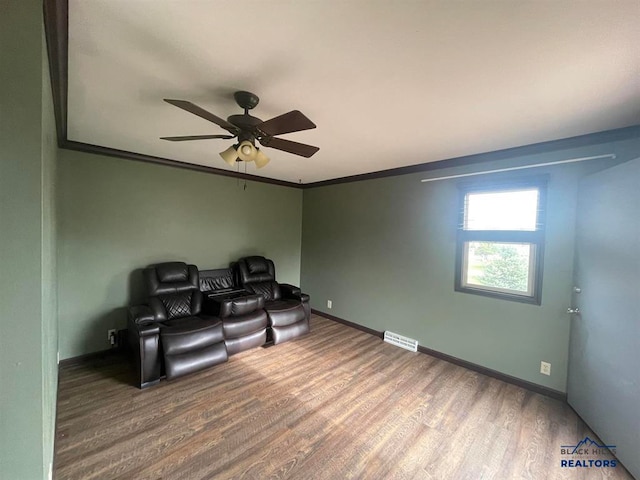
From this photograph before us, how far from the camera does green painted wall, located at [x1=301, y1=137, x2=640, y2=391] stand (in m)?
2.41

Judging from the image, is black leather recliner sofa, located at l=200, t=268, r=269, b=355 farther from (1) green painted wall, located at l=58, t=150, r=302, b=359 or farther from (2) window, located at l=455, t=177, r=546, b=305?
(2) window, located at l=455, t=177, r=546, b=305

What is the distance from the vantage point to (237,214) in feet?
13.8

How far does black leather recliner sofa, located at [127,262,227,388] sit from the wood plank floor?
0.16 m

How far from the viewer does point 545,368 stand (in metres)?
2.46

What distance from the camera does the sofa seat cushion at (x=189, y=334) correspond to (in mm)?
2510

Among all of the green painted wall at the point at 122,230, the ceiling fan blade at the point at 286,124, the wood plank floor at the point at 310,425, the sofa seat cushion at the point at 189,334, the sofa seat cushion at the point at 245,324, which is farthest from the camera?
the sofa seat cushion at the point at 245,324

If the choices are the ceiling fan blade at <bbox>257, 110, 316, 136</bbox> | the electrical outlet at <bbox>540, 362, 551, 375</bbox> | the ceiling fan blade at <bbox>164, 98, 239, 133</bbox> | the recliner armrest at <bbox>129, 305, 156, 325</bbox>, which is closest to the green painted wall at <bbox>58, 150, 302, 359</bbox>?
the recliner armrest at <bbox>129, 305, 156, 325</bbox>

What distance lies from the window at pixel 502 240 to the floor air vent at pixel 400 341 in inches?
37.6

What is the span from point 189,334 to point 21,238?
6.57 feet

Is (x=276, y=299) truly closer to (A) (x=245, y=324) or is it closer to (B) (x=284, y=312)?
(B) (x=284, y=312)

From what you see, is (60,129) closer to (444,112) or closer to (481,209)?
(444,112)

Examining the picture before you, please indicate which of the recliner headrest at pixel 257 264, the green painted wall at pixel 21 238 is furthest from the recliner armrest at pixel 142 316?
the green painted wall at pixel 21 238

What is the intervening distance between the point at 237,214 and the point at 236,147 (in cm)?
246

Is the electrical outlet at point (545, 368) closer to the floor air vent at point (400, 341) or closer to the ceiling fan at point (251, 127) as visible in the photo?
the floor air vent at point (400, 341)
